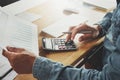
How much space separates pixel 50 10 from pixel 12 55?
0.68 meters

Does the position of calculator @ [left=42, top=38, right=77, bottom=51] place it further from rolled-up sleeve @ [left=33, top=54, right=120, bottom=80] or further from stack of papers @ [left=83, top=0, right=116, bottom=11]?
stack of papers @ [left=83, top=0, right=116, bottom=11]

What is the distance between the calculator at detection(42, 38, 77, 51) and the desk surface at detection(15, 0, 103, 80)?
21mm

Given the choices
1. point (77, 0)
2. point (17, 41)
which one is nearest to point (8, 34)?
point (17, 41)

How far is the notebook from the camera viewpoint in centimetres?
94

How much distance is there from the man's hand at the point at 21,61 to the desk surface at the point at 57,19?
7 centimetres

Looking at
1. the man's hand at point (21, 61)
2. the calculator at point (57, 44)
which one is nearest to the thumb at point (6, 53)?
the man's hand at point (21, 61)

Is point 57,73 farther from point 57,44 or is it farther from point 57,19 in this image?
point 57,19

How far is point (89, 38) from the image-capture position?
48.1 inches

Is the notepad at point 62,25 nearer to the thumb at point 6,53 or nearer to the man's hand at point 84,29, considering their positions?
the man's hand at point 84,29

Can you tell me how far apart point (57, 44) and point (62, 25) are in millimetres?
224

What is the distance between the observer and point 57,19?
1.40 m

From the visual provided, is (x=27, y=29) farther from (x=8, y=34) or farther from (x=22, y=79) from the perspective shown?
(x=22, y=79)

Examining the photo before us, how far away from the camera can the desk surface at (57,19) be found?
106cm

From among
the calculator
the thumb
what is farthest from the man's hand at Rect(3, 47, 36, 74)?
the calculator
